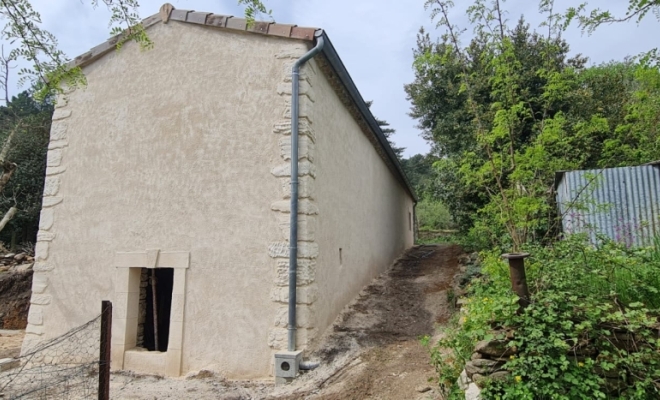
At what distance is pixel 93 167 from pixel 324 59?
3.83 metres

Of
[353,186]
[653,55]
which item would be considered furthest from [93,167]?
[653,55]

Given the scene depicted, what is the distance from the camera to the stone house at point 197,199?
4840 mm

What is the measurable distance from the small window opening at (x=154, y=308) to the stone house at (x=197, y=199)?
0.02 meters

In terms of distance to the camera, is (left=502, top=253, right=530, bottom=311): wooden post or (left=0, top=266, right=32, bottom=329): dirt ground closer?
(left=502, top=253, right=530, bottom=311): wooden post

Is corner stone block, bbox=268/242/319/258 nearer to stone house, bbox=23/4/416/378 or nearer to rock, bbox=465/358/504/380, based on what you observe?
stone house, bbox=23/4/416/378

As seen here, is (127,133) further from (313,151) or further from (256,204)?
(313,151)

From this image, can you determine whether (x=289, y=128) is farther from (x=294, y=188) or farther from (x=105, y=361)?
(x=105, y=361)

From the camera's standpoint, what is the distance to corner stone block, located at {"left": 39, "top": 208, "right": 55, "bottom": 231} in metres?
5.95

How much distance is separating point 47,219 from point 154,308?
224 cm

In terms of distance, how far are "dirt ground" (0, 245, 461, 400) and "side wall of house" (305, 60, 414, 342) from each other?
0.39 metres

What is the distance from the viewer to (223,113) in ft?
17.5

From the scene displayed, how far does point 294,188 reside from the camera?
4824mm

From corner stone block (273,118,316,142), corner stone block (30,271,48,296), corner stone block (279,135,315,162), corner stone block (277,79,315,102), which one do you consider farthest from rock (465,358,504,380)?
corner stone block (30,271,48,296)

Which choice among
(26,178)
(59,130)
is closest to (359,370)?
(59,130)
